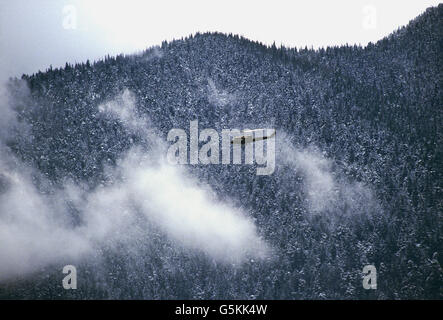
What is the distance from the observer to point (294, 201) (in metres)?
114

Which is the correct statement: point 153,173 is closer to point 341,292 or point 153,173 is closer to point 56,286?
point 56,286

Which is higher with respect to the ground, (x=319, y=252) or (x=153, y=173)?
(x=153, y=173)

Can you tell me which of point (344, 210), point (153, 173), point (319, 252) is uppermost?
point (153, 173)

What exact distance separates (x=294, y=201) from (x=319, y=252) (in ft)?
55.8

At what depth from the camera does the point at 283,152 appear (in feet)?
410

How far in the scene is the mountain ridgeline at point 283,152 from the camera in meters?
96.9

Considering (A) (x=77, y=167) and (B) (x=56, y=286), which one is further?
(A) (x=77, y=167)

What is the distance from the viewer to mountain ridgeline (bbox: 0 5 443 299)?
9688 cm

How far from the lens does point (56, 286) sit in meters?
98.7
